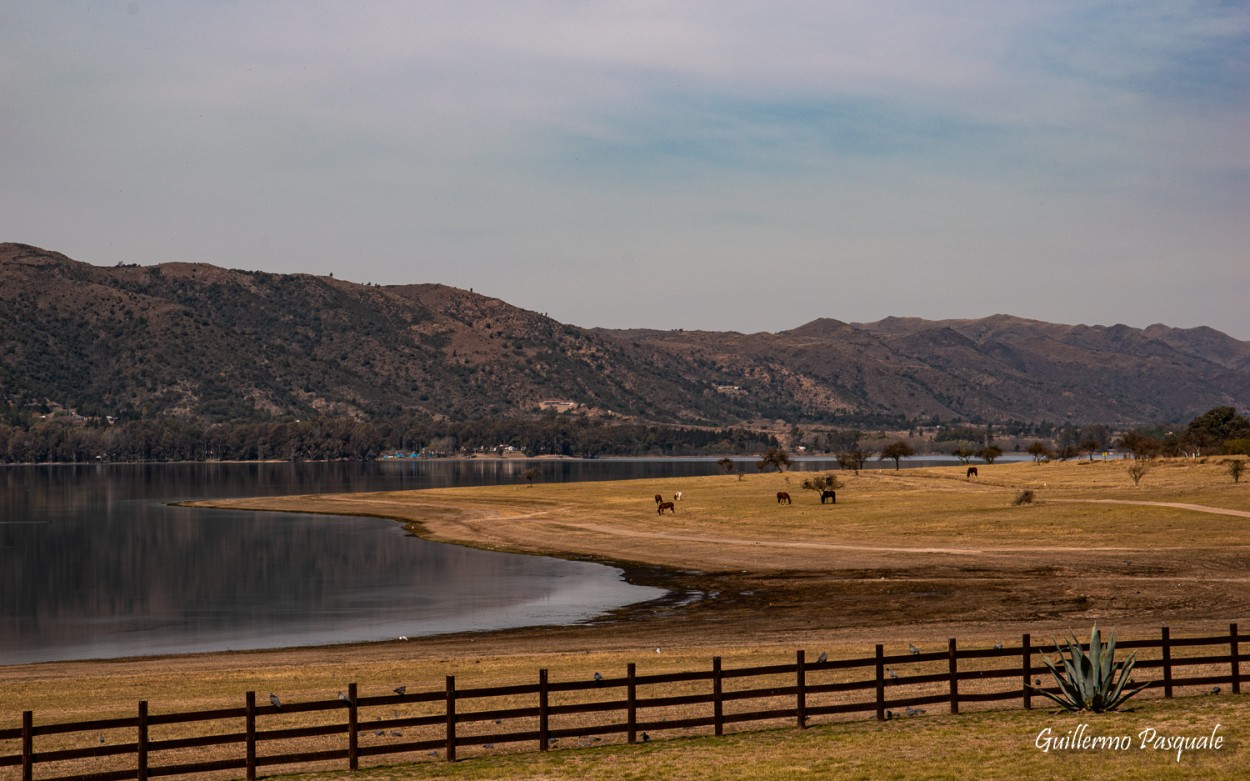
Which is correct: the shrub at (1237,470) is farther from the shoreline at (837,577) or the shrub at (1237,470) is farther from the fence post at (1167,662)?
the fence post at (1167,662)

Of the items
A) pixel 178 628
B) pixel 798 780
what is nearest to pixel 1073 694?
pixel 798 780

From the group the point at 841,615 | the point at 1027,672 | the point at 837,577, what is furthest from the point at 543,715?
the point at 837,577

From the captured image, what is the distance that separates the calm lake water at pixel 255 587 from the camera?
48.9m

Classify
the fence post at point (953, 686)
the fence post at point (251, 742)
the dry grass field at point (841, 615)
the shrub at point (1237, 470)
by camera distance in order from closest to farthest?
the fence post at point (251, 742), the dry grass field at point (841, 615), the fence post at point (953, 686), the shrub at point (1237, 470)

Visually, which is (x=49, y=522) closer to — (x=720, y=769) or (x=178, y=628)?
(x=178, y=628)

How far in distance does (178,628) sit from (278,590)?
13831 mm

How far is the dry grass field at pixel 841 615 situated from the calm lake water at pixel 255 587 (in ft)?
14.4

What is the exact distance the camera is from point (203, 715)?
18.7m

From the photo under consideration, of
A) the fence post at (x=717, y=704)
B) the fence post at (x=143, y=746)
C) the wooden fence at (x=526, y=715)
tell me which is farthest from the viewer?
the fence post at (x=717, y=704)

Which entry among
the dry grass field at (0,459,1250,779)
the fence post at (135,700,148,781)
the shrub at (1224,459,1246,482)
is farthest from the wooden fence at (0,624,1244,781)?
the shrub at (1224,459,1246,482)

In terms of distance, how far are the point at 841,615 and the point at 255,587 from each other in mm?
36115

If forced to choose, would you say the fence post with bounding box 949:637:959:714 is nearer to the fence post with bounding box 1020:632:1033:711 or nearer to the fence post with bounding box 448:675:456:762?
the fence post with bounding box 1020:632:1033:711

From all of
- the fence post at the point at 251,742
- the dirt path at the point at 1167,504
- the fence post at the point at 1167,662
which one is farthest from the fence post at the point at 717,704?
the dirt path at the point at 1167,504

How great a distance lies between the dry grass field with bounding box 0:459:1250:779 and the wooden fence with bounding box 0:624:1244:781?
0.52 meters
